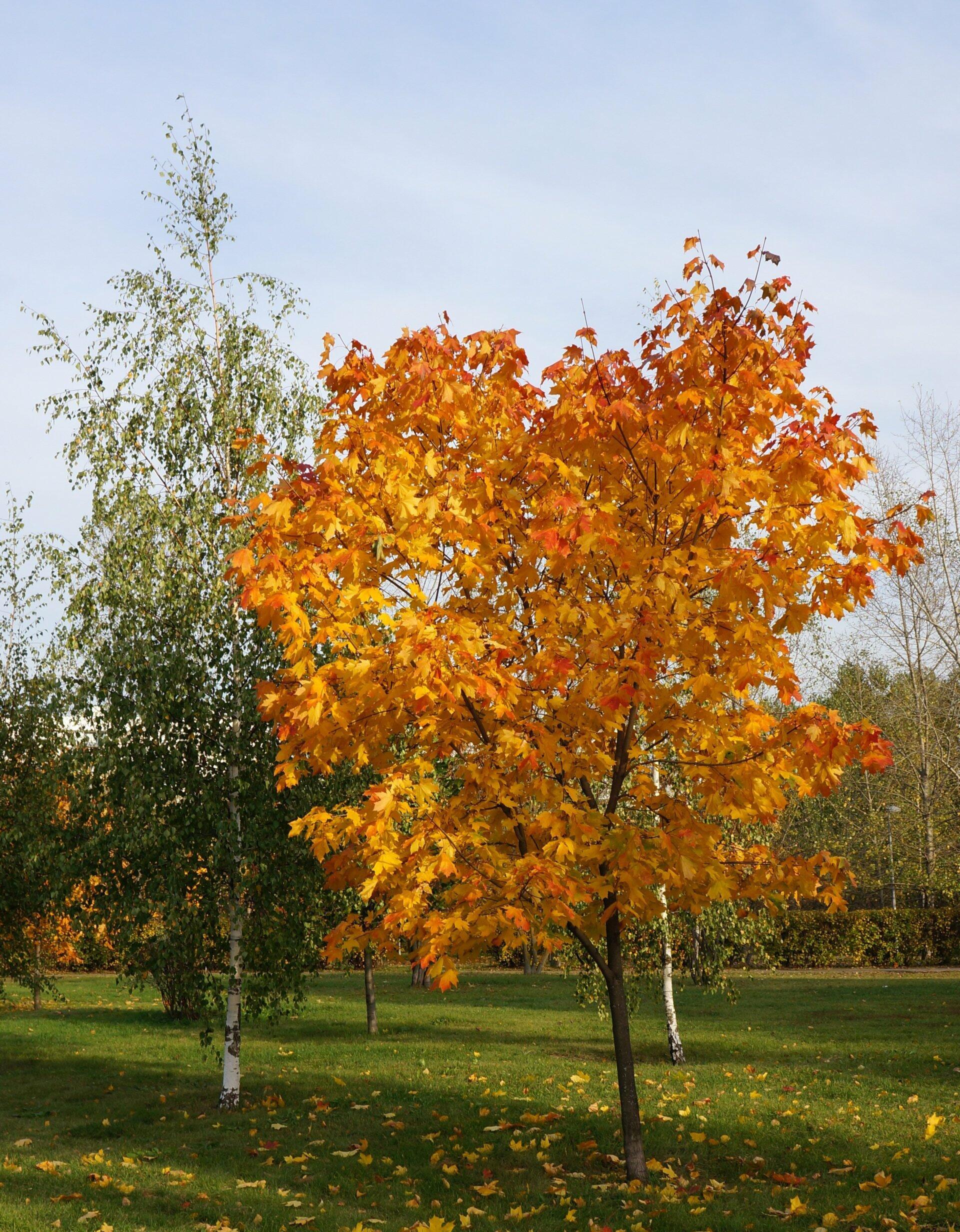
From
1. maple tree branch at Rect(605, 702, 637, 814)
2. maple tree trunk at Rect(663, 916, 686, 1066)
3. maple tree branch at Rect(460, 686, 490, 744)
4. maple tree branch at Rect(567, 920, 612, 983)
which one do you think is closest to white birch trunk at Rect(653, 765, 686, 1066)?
maple tree trunk at Rect(663, 916, 686, 1066)

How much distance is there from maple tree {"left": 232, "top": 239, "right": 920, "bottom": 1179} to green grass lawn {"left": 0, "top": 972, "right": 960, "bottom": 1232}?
106cm

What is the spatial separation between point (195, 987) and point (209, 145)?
9.11m

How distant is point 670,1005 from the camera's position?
12.5 metres

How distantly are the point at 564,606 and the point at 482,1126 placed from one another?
5377 millimetres

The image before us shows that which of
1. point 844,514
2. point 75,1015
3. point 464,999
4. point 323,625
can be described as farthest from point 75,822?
point 464,999

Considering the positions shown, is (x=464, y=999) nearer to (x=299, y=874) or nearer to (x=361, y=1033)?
(x=361, y=1033)

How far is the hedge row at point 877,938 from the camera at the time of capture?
26328mm

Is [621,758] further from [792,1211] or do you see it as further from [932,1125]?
[932,1125]

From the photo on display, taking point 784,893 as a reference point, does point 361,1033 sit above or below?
below

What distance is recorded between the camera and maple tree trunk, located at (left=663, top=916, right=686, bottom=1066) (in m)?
12.3

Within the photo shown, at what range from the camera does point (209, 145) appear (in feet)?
37.3

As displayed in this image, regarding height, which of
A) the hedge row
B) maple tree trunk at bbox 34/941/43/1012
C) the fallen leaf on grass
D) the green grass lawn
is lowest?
the hedge row

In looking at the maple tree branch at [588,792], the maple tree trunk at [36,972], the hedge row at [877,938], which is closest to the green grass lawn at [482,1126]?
the maple tree trunk at [36,972]

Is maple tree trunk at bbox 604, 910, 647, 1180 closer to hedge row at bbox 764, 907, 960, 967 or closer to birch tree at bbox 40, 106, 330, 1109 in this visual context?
birch tree at bbox 40, 106, 330, 1109
